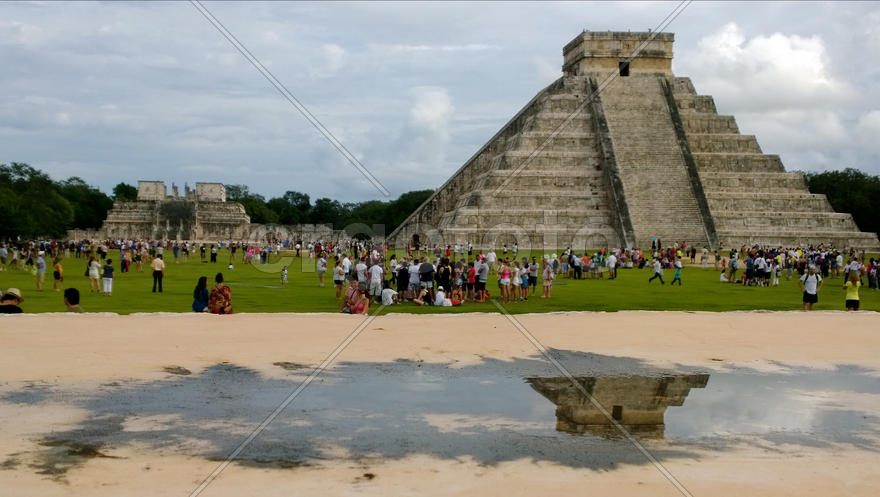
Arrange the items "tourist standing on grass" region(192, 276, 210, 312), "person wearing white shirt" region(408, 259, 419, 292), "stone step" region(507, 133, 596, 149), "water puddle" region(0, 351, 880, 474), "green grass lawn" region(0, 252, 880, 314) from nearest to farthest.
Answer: "water puddle" region(0, 351, 880, 474), "tourist standing on grass" region(192, 276, 210, 312), "green grass lawn" region(0, 252, 880, 314), "person wearing white shirt" region(408, 259, 419, 292), "stone step" region(507, 133, 596, 149)

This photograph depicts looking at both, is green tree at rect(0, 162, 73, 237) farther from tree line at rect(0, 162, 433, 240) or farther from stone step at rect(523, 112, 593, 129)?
stone step at rect(523, 112, 593, 129)

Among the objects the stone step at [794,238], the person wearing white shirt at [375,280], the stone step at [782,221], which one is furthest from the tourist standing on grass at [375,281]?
the stone step at [782,221]

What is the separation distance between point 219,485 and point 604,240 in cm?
3524

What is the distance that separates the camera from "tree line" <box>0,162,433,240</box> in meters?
57.9

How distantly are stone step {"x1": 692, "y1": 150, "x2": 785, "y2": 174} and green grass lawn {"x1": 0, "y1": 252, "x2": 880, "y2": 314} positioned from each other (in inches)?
772

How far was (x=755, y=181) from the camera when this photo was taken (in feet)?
145

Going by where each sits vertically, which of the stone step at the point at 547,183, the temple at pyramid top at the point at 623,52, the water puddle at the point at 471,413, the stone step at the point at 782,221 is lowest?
the water puddle at the point at 471,413

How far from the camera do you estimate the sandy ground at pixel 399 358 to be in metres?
5.50

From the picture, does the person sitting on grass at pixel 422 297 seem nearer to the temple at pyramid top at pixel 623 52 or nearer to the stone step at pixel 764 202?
the stone step at pixel 764 202

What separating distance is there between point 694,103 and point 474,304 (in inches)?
1425

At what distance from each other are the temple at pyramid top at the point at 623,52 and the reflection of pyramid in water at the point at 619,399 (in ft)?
136

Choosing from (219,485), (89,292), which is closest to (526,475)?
(219,485)

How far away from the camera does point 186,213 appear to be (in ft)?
226

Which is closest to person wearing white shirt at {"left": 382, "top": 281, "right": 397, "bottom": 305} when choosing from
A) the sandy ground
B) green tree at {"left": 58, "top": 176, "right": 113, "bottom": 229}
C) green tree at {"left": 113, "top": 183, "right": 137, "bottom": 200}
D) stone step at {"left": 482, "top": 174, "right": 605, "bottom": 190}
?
the sandy ground
